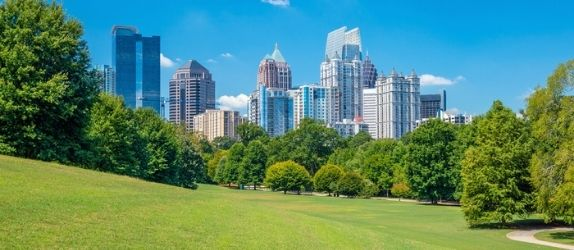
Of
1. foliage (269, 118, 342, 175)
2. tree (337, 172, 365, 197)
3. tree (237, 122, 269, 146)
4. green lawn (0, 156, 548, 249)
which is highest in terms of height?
tree (237, 122, 269, 146)

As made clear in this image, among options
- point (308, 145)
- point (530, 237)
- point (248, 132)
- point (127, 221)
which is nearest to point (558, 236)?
point (530, 237)

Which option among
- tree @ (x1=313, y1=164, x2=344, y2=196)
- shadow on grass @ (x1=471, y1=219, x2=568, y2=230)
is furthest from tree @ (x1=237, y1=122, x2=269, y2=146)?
shadow on grass @ (x1=471, y1=219, x2=568, y2=230)

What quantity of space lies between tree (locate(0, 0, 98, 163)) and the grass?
32665mm

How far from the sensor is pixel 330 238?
24078 millimetres

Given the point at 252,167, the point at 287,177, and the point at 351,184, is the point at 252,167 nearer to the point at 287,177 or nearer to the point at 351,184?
the point at 287,177

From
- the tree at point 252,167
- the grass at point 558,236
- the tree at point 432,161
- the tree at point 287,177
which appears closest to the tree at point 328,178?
the tree at point 287,177

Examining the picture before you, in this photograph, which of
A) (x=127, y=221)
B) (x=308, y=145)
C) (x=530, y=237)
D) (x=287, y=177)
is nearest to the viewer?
(x=127, y=221)

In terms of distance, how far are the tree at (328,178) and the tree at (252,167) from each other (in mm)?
20976

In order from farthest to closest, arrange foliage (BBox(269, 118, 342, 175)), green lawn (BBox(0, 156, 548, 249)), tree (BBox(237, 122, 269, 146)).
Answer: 1. tree (BBox(237, 122, 269, 146))
2. foliage (BBox(269, 118, 342, 175))
3. green lawn (BBox(0, 156, 548, 249))

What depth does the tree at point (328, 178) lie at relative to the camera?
10738 cm

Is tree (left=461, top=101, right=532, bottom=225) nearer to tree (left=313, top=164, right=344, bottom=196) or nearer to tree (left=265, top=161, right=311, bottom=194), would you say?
tree (left=313, top=164, right=344, bottom=196)

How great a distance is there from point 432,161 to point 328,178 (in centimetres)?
3122

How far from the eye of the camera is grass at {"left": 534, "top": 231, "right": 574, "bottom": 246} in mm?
39156

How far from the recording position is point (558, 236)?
41656 millimetres
